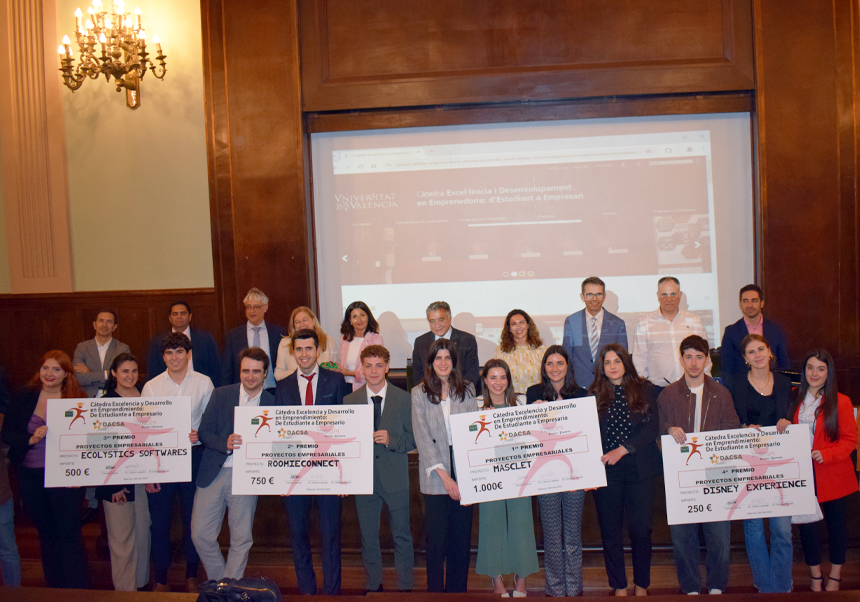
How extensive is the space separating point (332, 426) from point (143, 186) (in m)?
3.75

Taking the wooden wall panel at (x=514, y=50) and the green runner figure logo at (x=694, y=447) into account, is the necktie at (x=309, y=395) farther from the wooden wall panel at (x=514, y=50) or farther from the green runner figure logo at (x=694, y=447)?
the wooden wall panel at (x=514, y=50)

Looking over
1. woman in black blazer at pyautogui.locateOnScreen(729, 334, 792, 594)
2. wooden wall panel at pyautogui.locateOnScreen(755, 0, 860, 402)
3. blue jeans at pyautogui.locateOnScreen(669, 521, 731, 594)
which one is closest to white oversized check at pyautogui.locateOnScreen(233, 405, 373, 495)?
blue jeans at pyautogui.locateOnScreen(669, 521, 731, 594)

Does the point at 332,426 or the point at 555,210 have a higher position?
the point at 555,210

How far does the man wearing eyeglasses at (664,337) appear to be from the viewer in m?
4.29

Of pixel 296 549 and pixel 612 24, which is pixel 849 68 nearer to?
pixel 612 24

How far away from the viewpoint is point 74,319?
5.82 meters

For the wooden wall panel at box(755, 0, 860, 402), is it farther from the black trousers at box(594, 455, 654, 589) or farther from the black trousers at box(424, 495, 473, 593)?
the black trousers at box(424, 495, 473, 593)

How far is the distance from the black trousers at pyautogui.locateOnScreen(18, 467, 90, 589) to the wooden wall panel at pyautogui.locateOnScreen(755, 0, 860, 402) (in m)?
5.39

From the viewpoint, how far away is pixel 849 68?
196 inches

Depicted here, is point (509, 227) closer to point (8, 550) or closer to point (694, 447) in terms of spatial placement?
point (694, 447)

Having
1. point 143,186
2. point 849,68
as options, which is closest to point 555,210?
point 849,68

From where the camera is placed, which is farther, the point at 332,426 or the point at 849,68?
the point at 849,68

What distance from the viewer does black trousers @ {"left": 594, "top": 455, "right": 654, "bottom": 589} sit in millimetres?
3236

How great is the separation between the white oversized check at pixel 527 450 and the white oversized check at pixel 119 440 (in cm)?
163
